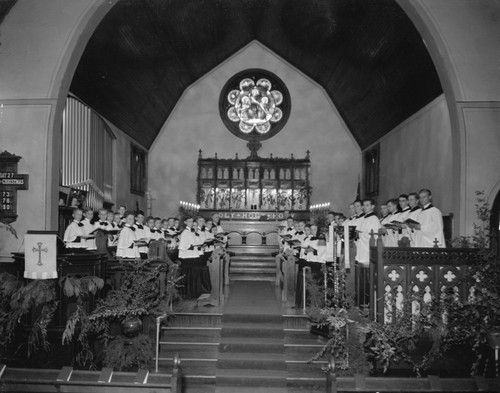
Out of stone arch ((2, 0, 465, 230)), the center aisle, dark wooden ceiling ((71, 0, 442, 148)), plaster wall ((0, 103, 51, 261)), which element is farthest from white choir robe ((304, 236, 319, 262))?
plaster wall ((0, 103, 51, 261))

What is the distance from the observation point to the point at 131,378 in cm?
368

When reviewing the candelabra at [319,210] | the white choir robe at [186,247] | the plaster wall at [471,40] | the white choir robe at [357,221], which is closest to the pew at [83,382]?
the white choir robe at [357,221]

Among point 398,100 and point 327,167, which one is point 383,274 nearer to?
point 398,100

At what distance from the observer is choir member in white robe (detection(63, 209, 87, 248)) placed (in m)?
9.95

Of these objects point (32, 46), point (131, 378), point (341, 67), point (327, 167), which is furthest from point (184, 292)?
point (327, 167)

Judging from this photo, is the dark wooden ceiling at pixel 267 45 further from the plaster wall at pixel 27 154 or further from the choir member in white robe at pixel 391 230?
the choir member in white robe at pixel 391 230

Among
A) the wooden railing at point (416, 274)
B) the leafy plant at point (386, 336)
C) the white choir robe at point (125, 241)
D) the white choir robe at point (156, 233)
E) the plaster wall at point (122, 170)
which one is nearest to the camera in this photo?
the leafy plant at point (386, 336)

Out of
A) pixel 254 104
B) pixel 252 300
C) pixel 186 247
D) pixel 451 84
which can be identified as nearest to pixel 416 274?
pixel 451 84

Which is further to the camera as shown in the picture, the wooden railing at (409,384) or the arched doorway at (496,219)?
the arched doorway at (496,219)

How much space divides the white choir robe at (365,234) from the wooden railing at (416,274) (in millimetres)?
1933

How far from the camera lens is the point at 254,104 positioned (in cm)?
1966

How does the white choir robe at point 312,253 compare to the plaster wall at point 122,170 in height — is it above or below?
below

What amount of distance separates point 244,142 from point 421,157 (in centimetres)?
834

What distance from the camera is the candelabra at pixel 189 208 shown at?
58.1ft
